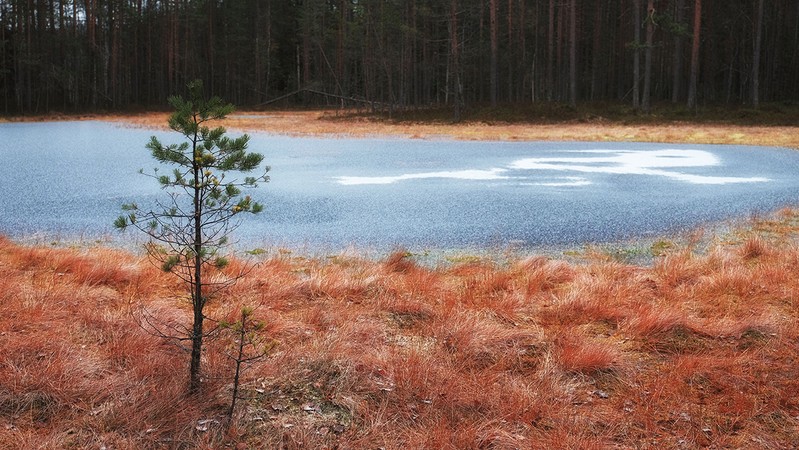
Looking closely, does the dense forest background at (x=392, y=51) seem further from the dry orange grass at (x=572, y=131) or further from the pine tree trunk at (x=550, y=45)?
the dry orange grass at (x=572, y=131)

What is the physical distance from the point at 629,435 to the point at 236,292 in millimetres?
3555

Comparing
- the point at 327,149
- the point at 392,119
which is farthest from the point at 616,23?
the point at 327,149

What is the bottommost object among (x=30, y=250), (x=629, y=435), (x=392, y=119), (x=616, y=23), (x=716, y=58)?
(x=629, y=435)

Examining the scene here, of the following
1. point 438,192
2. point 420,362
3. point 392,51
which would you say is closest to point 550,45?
point 392,51

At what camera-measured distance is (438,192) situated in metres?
12.4

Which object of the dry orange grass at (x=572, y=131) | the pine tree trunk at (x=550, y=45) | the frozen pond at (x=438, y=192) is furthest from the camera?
the pine tree trunk at (x=550, y=45)

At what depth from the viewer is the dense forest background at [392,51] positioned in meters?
44.3

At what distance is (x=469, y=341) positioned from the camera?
4613 millimetres

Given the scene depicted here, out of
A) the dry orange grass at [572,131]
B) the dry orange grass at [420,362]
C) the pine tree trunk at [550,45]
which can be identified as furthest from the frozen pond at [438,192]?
the pine tree trunk at [550,45]

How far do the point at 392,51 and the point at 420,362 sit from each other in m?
46.0

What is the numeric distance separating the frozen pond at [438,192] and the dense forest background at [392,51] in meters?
19.2

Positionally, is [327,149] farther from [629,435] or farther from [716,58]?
[716,58]

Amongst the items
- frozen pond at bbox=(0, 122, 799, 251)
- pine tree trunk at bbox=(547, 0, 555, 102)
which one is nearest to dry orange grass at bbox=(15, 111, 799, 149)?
frozen pond at bbox=(0, 122, 799, 251)

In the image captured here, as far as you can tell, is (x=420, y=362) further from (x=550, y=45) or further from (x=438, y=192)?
(x=550, y=45)
